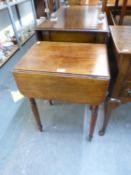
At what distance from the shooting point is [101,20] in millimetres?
1445

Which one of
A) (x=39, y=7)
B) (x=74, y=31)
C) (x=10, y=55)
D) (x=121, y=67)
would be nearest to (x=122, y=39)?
(x=121, y=67)

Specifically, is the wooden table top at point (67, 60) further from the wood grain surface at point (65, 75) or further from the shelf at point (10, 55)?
the shelf at point (10, 55)

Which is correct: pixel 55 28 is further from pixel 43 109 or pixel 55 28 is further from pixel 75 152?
pixel 75 152

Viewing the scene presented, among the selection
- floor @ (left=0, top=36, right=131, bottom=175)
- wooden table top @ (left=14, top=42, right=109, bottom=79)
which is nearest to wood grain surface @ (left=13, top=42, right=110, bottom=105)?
wooden table top @ (left=14, top=42, right=109, bottom=79)

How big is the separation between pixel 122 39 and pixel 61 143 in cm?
100

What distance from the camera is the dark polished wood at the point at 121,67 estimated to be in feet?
2.58

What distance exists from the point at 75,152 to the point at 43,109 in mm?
607

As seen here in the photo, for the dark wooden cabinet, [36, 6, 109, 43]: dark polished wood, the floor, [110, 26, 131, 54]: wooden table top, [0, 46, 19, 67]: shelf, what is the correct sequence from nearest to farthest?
[110, 26, 131, 54]: wooden table top, the floor, [36, 6, 109, 43]: dark polished wood, [0, 46, 19, 67]: shelf, the dark wooden cabinet

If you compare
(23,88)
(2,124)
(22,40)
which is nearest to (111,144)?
(23,88)

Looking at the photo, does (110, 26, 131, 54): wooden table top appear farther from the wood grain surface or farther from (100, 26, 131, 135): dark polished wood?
the wood grain surface

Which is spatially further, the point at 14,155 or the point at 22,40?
the point at 22,40

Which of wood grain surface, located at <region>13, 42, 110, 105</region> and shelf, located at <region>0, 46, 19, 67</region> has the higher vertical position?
wood grain surface, located at <region>13, 42, 110, 105</region>

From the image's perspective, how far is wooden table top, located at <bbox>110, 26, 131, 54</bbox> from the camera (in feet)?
2.55

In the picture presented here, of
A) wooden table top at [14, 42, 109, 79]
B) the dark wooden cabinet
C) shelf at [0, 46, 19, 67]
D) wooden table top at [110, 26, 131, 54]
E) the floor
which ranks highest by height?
wooden table top at [110, 26, 131, 54]
